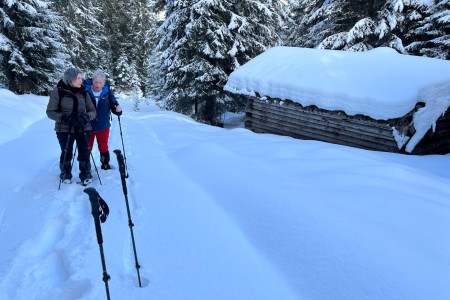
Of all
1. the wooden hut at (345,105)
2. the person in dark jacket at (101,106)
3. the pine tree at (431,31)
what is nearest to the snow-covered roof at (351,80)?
the wooden hut at (345,105)

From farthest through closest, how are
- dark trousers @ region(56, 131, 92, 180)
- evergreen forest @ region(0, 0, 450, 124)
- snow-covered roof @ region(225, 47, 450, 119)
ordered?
evergreen forest @ region(0, 0, 450, 124) → snow-covered roof @ region(225, 47, 450, 119) → dark trousers @ region(56, 131, 92, 180)

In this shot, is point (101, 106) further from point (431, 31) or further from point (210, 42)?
point (431, 31)

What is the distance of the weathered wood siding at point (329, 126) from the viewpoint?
348 inches

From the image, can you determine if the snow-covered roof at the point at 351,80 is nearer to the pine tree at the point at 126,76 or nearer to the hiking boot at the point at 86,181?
the hiking boot at the point at 86,181

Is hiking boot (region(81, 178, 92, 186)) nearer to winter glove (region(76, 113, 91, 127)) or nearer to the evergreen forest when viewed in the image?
winter glove (region(76, 113, 91, 127))

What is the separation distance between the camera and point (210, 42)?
16328 mm

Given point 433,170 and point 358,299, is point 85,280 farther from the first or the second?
point 433,170

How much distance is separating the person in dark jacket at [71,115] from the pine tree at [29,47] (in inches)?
526

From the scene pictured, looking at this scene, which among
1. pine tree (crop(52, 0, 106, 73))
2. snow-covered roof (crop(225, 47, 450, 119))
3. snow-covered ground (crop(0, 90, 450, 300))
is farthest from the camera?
pine tree (crop(52, 0, 106, 73))

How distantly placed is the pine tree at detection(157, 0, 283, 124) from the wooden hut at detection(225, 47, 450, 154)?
381 centimetres

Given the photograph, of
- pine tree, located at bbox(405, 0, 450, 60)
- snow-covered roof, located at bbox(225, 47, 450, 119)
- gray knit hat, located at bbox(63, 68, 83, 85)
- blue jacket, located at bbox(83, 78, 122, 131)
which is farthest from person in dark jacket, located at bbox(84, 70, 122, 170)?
pine tree, located at bbox(405, 0, 450, 60)

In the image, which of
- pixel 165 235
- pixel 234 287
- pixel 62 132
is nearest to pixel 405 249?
pixel 234 287

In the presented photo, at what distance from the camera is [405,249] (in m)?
3.25

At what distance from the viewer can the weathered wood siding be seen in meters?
8.84
